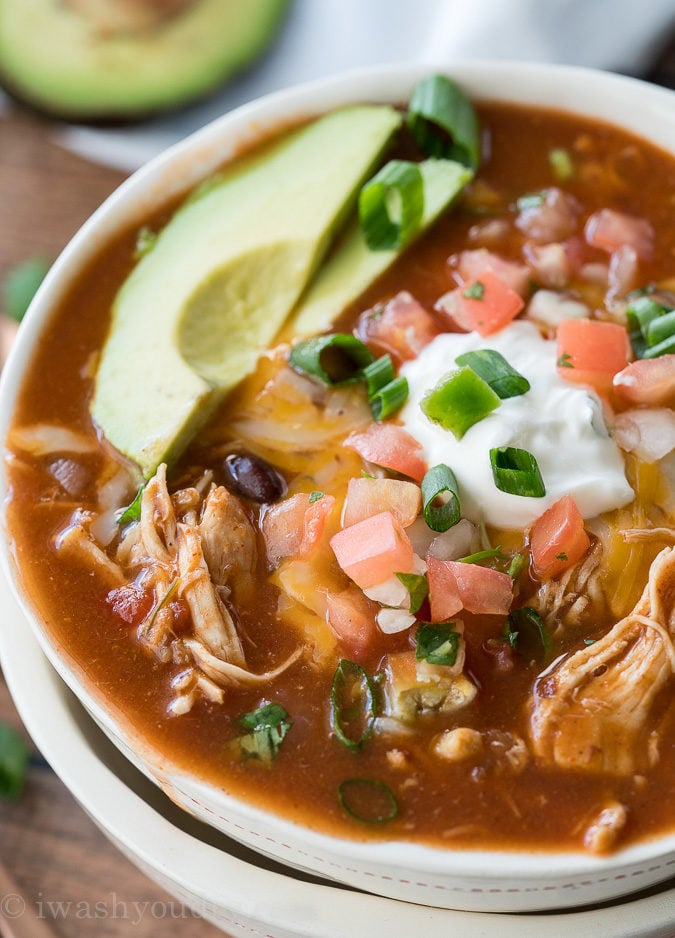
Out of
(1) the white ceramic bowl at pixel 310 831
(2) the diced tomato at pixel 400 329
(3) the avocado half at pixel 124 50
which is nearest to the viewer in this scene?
(1) the white ceramic bowl at pixel 310 831

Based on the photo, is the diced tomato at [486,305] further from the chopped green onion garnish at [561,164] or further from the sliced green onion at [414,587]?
the sliced green onion at [414,587]

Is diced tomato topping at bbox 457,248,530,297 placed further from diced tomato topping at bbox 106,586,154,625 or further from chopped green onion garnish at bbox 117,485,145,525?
diced tomato topping at bbox 106,586,154,625

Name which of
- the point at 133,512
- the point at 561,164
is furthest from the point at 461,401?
the point at 561,164

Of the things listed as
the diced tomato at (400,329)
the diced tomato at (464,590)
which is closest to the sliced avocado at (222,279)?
the diced tomato at (400,329)

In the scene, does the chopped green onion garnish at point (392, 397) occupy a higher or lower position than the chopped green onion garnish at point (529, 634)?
higher

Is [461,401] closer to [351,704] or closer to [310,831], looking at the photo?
[351,704]

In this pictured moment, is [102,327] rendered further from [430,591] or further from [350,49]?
[350,49]
